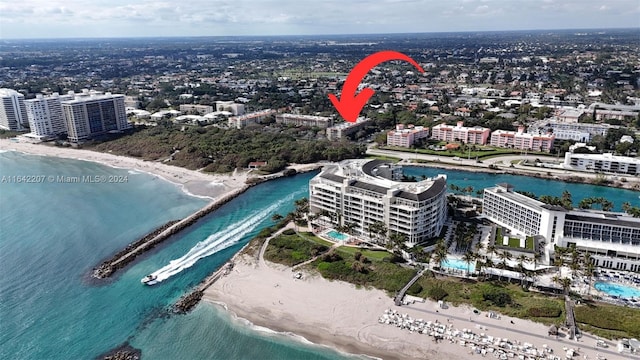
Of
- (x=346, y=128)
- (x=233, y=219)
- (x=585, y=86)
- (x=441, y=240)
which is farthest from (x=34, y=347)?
(x=585, y=86)

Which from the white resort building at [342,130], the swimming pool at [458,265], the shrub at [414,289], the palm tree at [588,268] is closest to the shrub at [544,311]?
the palm tree at [588,268]

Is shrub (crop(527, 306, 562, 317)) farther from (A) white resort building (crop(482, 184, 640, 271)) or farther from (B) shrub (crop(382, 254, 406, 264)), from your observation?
(B) shrub (crop(382, 254, 406, 264))

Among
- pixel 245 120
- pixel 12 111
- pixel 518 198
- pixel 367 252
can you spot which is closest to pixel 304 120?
pixel 245 120

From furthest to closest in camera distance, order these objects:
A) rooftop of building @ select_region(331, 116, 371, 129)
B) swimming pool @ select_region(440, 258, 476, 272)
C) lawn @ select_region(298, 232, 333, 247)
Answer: rooftop of building @ select_region(331, 116, 371, 129) < lawn @ select_region(298, 232, 333, 247) < swimming pool @ select_region(440, 258, 476, 272)

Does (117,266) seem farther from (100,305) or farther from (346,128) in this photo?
(346,128)

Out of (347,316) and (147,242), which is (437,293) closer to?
(347,316)

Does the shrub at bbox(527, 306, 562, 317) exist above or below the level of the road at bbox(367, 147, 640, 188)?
above

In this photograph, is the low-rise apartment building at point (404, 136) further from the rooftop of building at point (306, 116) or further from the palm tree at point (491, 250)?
the palm tree at point (491, 250)

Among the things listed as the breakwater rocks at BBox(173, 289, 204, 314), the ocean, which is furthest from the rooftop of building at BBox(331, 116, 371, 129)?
the breakwater rocks at BBox(173, 289, 204, 314)
